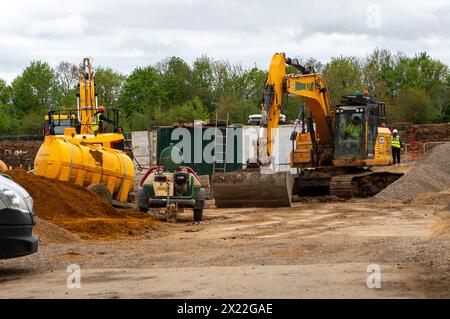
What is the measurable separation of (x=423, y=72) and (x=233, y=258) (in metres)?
81.1

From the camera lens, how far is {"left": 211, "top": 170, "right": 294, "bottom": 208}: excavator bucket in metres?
28.7

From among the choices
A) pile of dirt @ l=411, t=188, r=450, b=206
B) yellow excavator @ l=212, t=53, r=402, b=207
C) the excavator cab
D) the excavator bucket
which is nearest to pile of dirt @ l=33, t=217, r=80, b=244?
the excavator bucket

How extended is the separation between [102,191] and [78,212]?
3.80 meters

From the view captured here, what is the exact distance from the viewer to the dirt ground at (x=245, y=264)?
9969 mm

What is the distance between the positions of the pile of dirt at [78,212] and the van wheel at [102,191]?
149cm

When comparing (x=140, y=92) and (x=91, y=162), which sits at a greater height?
(x=140, y=92)

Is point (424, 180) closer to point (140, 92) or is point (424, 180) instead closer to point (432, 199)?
point (432, 199)

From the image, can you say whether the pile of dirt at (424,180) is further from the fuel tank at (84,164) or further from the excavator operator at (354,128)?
the fuel tank at (84,164)

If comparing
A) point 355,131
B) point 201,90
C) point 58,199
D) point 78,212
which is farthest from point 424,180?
point 201,90

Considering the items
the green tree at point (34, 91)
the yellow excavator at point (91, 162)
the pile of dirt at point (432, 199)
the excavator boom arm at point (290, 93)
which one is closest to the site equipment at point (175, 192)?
the yellow excavator at point (91, 162)

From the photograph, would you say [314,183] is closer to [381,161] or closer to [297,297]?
[381,161]

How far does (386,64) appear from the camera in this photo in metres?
97.5

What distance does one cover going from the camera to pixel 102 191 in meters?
25.1
